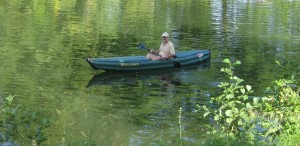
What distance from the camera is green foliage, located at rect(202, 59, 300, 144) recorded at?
22.9 feet

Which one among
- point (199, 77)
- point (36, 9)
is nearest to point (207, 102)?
point (199, 77)

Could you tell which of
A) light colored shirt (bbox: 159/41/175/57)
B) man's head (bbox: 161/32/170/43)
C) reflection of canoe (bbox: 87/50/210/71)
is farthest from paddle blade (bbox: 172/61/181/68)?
man's head (bbox: 161/32/170/43)

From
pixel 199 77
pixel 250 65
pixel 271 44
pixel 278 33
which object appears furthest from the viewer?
pixel 278 33

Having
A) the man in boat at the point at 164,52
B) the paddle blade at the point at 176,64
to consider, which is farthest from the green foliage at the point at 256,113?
the paddle blade at the point at 176,64

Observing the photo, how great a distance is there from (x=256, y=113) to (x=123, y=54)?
512 inches

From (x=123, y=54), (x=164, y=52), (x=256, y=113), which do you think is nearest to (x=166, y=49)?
(x=164, y=52)

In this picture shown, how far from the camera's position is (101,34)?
25.7 metres

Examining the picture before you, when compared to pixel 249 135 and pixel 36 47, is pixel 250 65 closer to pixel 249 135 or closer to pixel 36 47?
pixel 36 47

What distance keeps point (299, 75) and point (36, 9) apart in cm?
2916

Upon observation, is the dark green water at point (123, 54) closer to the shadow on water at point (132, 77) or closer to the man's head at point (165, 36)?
the shadow on water at point (132, 77)

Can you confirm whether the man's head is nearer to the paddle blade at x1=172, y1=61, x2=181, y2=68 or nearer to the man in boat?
the man in boat

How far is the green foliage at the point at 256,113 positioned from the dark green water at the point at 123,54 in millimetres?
885

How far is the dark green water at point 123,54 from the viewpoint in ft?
36.7

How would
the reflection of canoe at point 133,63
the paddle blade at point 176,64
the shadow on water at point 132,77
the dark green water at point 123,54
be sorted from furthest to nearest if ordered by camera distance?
the paddle blade at point 176,64 < the reflection of canoe at point 133,63 < the shadow on water at point 132,77 < the dark green water at point 123,54
